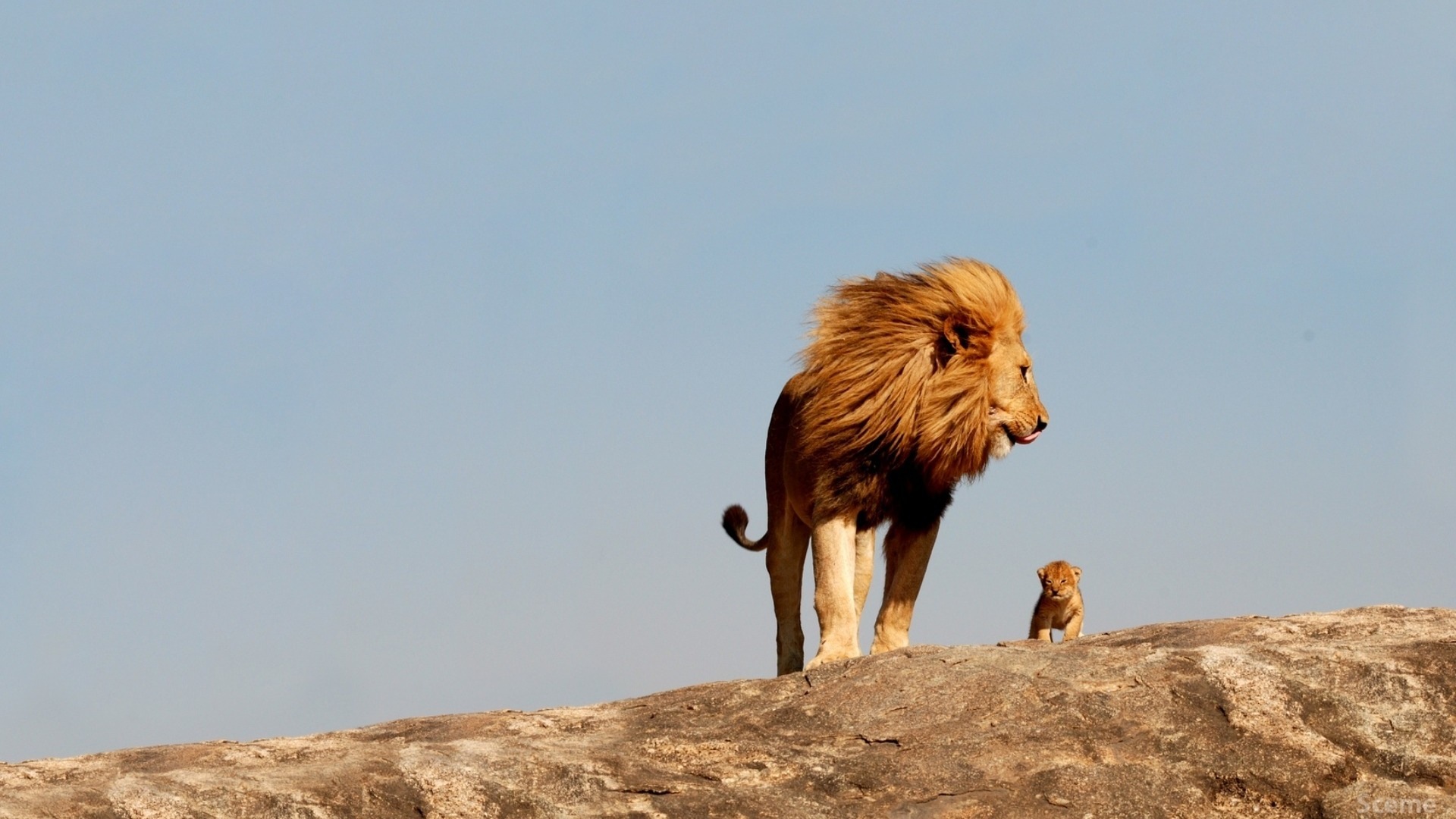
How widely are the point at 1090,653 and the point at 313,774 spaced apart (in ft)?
10.3

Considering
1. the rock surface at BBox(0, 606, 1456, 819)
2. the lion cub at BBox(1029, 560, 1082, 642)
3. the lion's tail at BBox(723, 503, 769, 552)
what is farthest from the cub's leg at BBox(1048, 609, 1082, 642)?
the rock surface at BBox(0, 606, 1456, 819)

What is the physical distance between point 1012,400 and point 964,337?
0.40 metres

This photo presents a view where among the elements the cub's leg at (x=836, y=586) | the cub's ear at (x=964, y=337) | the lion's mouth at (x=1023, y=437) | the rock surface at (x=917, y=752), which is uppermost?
the cub's ear at (x=964, y=337)

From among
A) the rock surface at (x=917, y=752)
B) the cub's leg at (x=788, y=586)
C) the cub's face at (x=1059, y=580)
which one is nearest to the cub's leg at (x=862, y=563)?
the cub's leg at (x=788, y=586)

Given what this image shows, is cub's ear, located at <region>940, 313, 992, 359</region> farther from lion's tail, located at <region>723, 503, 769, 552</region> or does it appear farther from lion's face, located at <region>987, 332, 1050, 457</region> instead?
lion's tail, located at <region>723, 503, 769, 552</region>

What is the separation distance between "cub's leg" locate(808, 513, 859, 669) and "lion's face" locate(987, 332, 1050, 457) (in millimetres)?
895

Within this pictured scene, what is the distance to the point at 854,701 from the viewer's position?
6863mm

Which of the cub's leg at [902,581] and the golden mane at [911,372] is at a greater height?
the golden mane at [911,372]

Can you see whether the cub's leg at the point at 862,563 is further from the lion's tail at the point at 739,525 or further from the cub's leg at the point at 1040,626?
the cub's leg at the point at 1040,626

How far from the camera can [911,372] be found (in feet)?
27.8

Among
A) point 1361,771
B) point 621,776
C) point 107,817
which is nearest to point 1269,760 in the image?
point 1361,771

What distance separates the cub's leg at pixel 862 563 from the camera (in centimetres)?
875

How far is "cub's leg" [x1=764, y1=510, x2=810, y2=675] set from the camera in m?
9.36

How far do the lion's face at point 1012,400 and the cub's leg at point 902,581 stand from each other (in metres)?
0.57
